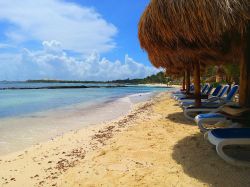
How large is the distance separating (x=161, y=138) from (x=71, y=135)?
8.52ft

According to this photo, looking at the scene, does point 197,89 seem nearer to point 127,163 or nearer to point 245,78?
point 245,78

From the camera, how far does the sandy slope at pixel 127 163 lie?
3.73 m

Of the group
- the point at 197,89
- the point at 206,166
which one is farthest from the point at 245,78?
the point at 197,89

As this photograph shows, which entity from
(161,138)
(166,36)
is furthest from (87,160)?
(166,36)

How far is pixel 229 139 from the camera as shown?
149 inches

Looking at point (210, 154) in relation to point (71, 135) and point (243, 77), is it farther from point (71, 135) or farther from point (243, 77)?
point (71, 135)

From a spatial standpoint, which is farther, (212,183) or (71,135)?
(71,135)

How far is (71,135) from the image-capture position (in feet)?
24.6

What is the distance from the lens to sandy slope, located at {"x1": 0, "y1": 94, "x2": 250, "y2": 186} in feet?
12.3

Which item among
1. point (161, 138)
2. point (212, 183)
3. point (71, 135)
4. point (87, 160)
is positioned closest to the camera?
point (212, 183)

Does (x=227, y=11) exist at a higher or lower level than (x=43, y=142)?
higher

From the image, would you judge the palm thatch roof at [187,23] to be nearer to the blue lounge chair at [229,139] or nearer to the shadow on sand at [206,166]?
the blue lounge chair at [229,139]

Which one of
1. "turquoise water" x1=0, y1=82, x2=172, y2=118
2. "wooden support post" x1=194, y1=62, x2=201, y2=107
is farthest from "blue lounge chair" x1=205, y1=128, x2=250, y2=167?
"turquoise water" x1=0, y1=82, x2=172, y2=118

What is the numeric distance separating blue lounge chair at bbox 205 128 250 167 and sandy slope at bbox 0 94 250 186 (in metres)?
0.13
